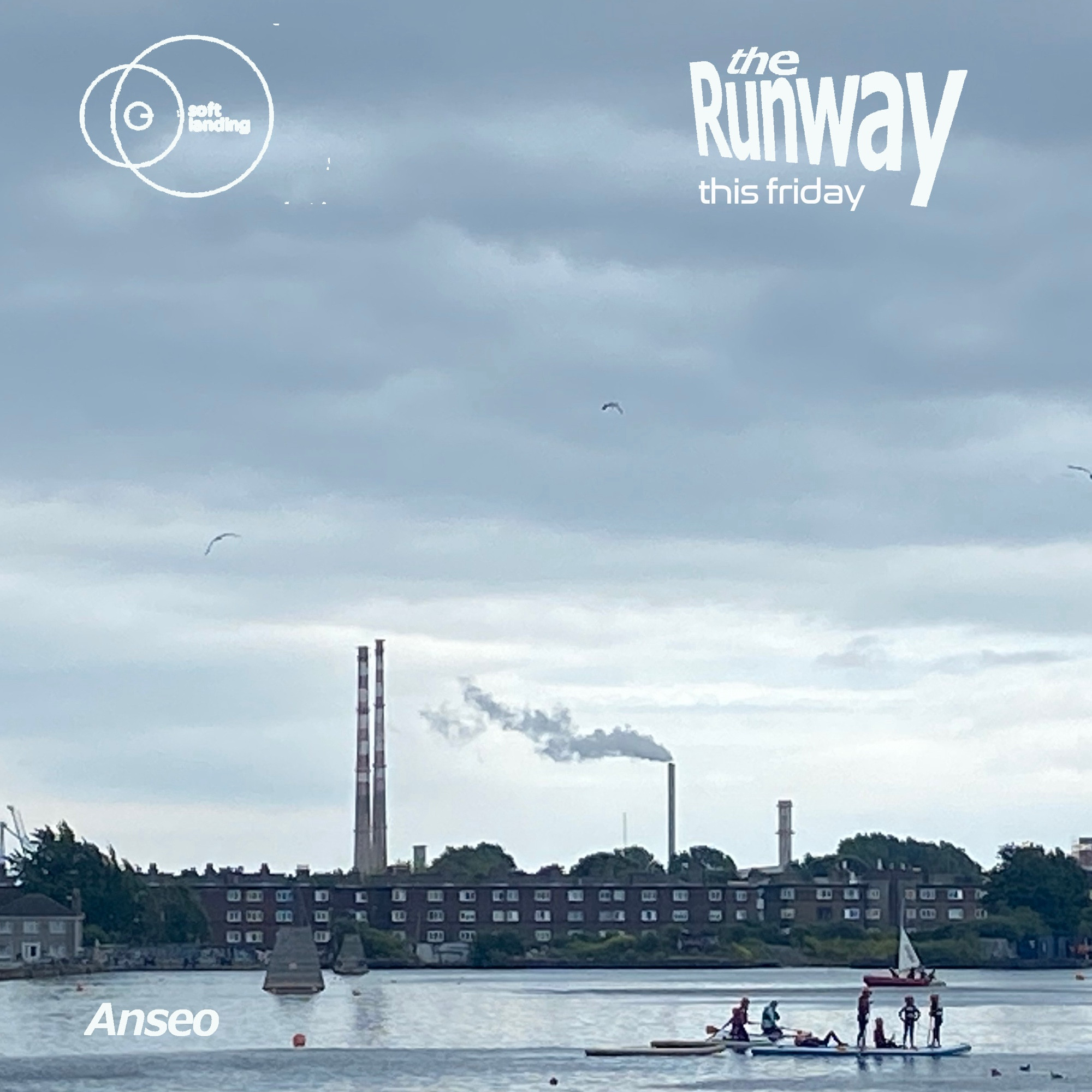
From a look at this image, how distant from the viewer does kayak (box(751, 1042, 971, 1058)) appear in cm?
9712

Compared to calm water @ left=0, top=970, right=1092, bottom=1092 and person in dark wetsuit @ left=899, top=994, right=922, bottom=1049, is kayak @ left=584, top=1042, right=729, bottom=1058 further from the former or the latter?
person in dark wetsuit @ left=899, top=994, right=922, bottom=1049

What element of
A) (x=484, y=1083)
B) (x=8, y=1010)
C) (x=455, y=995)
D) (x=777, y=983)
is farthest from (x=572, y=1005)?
(x=484, y=1083)

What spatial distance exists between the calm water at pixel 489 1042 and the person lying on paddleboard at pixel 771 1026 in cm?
291

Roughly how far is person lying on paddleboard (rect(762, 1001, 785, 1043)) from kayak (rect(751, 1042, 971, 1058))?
5.07 feet

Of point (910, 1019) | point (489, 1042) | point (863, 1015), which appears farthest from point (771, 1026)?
point (489, 1042)

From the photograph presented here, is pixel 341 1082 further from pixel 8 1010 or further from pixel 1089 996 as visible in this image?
A: pixel 1089 996

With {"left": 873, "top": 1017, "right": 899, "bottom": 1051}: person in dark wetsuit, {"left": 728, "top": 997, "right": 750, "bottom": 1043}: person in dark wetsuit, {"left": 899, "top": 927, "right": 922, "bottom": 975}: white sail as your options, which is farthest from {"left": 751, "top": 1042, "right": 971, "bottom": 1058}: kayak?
{"left": 899, "top": 927, "right": 922, "bottom": 975}: white sail

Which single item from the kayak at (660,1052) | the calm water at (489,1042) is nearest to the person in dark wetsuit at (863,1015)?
the calm water at (489,1042)

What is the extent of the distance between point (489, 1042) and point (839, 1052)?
1922 centimetres

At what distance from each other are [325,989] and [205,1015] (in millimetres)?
41039

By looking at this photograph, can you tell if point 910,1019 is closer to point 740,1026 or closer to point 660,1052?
point 740,1026

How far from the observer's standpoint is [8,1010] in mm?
144375

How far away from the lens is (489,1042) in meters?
110

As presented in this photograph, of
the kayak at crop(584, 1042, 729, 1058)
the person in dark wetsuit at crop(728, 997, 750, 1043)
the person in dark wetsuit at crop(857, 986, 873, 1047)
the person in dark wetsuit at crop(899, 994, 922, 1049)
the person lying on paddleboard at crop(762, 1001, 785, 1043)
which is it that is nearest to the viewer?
the person in dark wetsuit at crop(857, 986, 873, 1047)
